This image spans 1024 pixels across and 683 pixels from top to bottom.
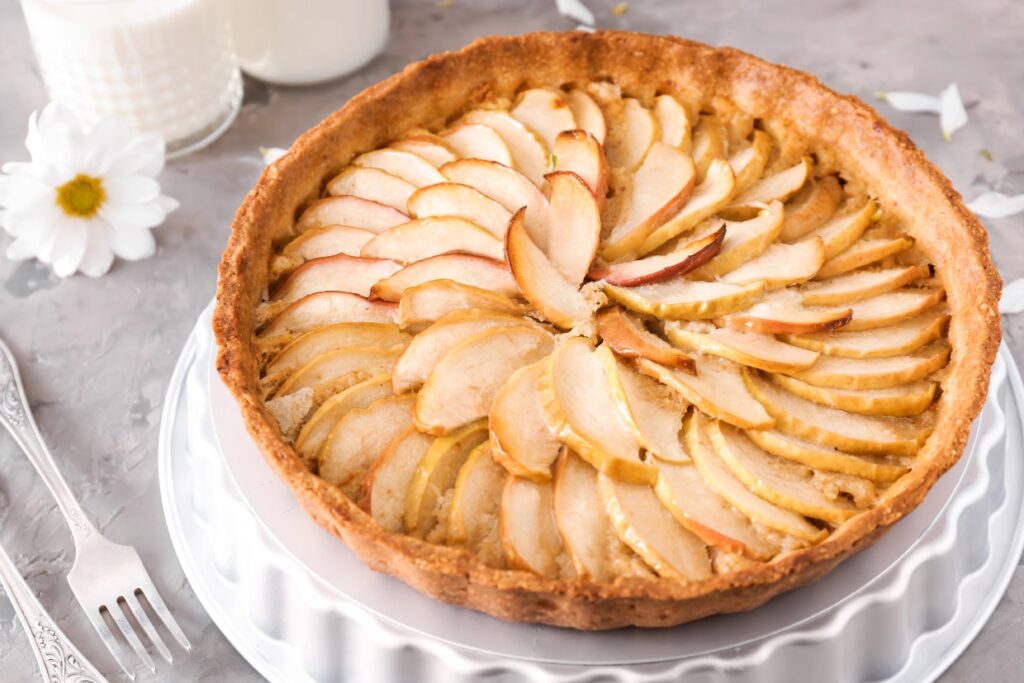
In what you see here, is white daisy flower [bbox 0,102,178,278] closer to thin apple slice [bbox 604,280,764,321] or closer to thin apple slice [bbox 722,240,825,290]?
thin apple slice [bbox 604,280,764,321]

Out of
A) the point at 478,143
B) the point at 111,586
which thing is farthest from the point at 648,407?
the point at 111,586

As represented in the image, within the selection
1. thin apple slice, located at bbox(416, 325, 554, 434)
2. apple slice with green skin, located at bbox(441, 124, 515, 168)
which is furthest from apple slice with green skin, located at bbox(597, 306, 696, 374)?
apple slice with green skin, located at bbox(441, 124, 515, 168)

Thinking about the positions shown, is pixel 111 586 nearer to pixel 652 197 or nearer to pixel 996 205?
pixel 652 197

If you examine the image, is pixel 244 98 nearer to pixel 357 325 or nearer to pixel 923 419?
pixel 357 325

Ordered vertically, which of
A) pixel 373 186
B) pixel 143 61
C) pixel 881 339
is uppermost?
pixel 881 339

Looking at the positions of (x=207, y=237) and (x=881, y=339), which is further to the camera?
(x=207, y=237)

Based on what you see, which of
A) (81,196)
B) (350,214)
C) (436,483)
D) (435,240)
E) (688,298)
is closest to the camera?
(436,483)

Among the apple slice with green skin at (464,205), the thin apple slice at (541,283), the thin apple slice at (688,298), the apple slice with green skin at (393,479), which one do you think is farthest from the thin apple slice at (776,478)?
the apple slice with green skin at (464,205)

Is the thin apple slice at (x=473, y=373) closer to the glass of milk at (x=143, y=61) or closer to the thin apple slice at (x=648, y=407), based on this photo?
the thin apple slice at (x=648, y=407)
